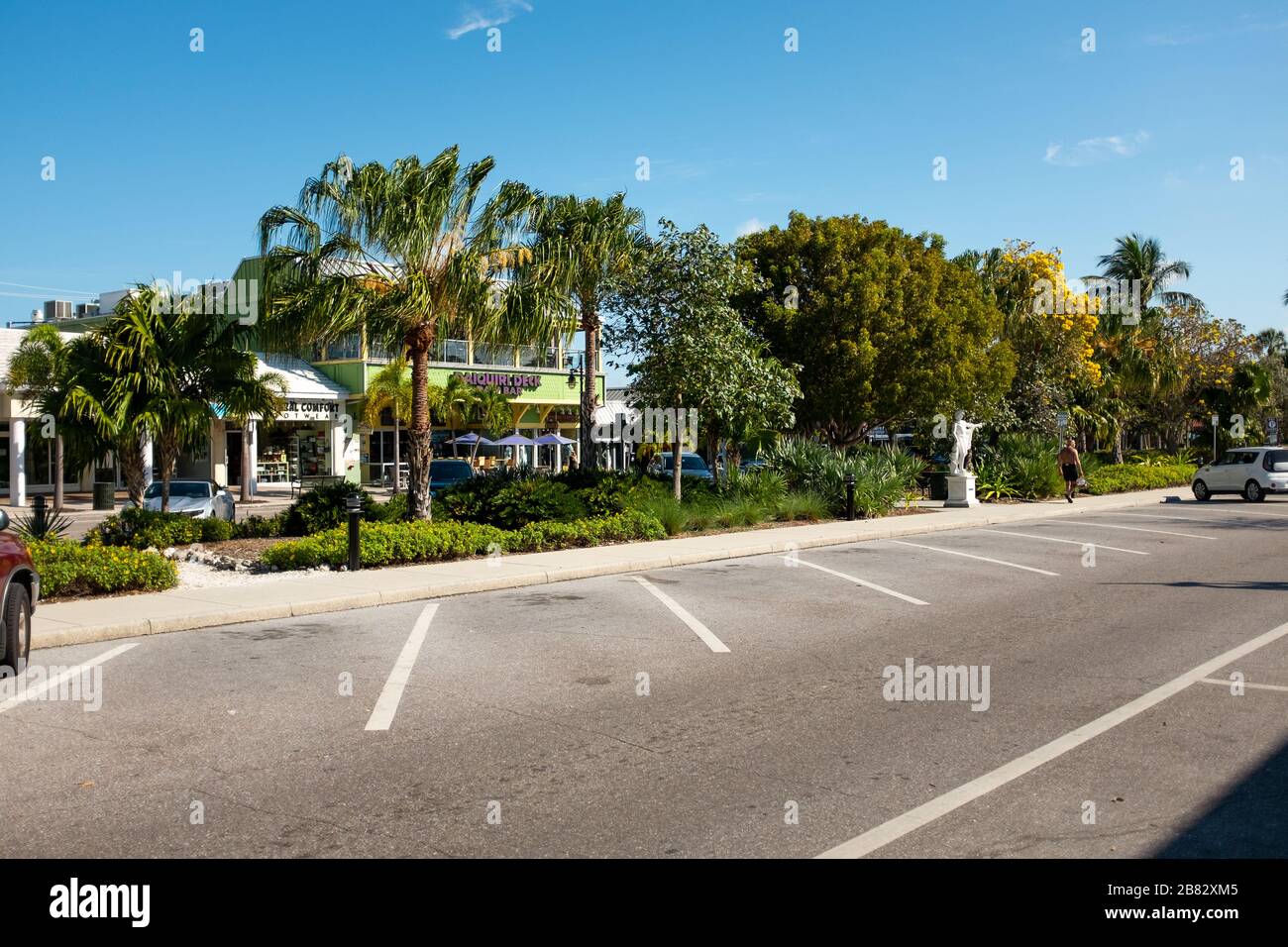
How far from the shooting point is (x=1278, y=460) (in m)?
29.7

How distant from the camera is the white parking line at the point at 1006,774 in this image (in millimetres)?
4703

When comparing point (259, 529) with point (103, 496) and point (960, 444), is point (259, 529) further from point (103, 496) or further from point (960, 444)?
point (103, 496)

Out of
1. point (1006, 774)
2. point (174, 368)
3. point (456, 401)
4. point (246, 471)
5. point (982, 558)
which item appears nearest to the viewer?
point (1006, 774)

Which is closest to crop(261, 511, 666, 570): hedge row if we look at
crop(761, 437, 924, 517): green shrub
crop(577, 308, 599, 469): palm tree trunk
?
crop(577, 308, 599, 469): palm tree trunk

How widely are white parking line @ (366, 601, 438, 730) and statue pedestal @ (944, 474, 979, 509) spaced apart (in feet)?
62.4

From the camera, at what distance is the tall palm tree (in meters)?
21.9

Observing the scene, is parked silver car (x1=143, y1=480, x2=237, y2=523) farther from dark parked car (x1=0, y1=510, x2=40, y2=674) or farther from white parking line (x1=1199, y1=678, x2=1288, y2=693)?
white parking line (x1=1199, y1=678, x2=1288, y2=693)

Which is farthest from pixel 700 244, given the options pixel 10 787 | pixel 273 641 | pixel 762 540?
pixel 10 787

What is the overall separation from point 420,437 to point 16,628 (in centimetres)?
980

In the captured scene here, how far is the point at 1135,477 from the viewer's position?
116 feet

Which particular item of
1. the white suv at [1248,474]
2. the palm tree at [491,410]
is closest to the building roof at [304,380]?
the palm tree at [491,410]

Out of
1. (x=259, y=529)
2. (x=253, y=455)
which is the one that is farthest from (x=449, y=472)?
(x=253, y=455)
